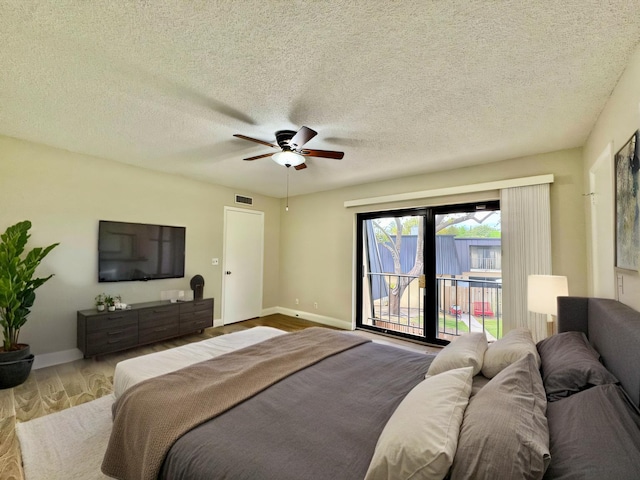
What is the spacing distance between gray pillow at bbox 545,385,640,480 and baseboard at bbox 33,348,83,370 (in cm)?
464

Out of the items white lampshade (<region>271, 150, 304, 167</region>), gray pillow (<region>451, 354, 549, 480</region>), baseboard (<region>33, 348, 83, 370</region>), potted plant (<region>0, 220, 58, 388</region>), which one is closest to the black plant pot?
potted plant (<region>0, 220, 58, 388</region>)

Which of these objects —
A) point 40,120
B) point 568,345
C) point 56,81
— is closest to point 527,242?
point 568,345

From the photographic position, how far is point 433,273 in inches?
169

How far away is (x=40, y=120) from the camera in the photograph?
2699 mm

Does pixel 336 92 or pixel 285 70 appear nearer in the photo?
pixel 285 70

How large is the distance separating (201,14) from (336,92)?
1013 millimetres

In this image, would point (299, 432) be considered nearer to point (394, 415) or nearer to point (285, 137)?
point (394, 415)

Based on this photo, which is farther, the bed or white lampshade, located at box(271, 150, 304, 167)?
white lampshade, located at box(271, 150, 304, 167)

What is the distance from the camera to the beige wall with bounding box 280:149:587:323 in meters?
3.25

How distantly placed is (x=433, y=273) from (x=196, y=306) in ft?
11.9

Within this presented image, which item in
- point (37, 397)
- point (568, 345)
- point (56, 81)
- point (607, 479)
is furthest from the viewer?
point (37, 397)

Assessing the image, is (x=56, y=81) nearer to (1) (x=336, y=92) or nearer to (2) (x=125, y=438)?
(1) (x=336, y=92)

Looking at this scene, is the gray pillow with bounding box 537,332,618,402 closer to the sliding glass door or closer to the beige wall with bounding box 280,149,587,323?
the beige wall with bounding box 280,149,587,323

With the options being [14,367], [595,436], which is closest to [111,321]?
[14,367]
